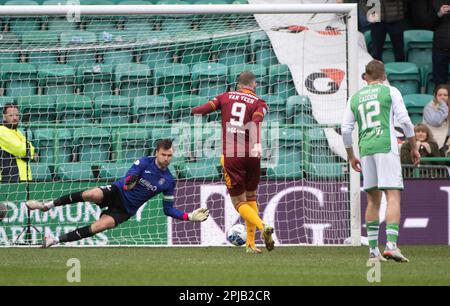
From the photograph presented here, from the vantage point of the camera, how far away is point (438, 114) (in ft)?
52.2

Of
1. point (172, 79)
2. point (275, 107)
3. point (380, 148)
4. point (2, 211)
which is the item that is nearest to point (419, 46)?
point (275, 107)

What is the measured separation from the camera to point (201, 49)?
1557 centimetres


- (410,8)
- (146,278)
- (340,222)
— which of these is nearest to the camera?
(146,278)

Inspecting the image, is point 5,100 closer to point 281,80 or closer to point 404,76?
point 281,80

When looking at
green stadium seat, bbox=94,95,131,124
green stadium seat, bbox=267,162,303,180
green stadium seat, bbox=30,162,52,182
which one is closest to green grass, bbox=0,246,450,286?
green stadium seat, bbox=30,162,52,182

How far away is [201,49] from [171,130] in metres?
1.68

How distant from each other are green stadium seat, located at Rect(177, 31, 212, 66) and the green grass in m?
3.15

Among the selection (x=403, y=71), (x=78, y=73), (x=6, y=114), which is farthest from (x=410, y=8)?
(x=6, y=114)

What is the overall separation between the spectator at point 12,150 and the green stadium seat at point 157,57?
2.04 meters

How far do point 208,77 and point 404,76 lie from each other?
12.3 ft

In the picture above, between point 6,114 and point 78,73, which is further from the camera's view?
point 78,73
